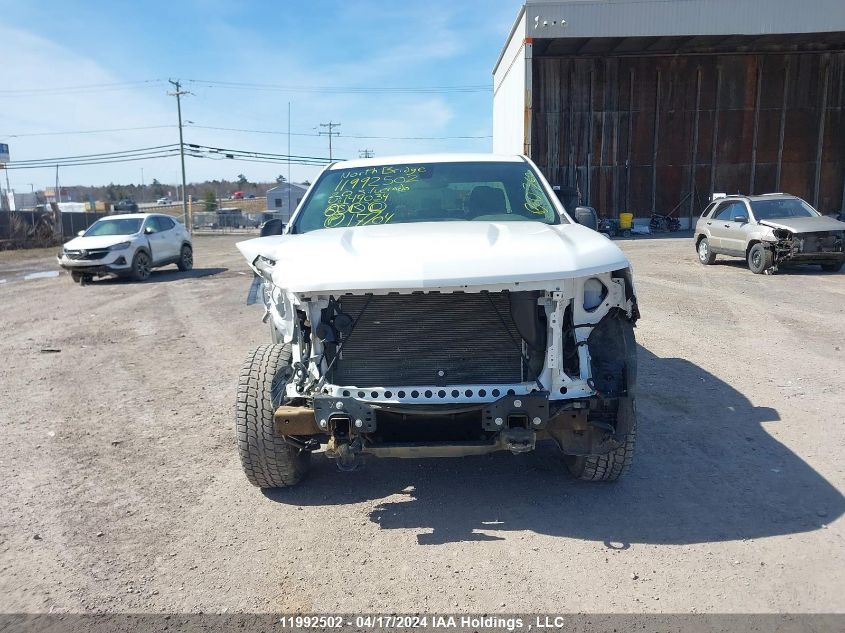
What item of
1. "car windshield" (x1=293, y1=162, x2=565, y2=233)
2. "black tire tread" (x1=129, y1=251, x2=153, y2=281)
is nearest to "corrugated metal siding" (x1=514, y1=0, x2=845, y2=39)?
"black tire tread" (x1=129, y1=251, x2=153, y2=281)

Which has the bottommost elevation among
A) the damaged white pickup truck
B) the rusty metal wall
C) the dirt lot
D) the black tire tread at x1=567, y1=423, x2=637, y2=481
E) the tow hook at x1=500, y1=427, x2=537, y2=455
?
the dirt lot

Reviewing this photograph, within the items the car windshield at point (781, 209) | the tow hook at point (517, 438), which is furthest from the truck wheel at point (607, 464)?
the car windshield at point (781, 209)

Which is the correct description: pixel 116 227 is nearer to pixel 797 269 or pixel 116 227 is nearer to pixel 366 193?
pixel 366 193

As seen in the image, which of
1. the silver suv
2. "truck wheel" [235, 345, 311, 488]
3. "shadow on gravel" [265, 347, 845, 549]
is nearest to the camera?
"shadow on gravel" [265, 347, 845, 549]

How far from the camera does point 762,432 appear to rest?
190 inches

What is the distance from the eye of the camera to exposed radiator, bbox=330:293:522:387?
342 cm

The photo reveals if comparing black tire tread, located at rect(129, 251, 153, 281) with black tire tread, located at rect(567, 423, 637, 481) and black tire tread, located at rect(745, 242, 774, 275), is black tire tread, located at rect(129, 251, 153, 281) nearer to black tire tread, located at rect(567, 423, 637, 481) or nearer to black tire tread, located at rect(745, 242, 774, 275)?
black tire tread, located at rect(745, 242, 774, 275)

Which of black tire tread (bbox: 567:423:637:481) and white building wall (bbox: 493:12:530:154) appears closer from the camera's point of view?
black tire tread (bbox: 567:423:637:481)

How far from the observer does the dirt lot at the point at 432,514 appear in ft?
9.71

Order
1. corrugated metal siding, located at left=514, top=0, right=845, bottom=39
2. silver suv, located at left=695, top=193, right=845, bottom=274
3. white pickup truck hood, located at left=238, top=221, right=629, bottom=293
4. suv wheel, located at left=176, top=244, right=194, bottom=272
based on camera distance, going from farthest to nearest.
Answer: corrugated metal siding, located at left=514, top=0, right=845, bottom=39, suv wheel, located at left=176, top=244, right=194, bottom=272, silver suv, located at left=695, top=193, right=845, bottom=274, white pickup truck hood, located at left=238, top=221, right=629, bottom=293

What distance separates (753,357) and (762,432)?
2.41 meters

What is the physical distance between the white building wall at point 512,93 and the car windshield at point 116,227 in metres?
10.9

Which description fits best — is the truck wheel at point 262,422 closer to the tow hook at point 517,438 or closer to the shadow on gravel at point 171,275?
the tow hook at point 517,438

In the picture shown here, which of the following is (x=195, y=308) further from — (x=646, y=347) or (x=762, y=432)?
(x=762, y=432)
